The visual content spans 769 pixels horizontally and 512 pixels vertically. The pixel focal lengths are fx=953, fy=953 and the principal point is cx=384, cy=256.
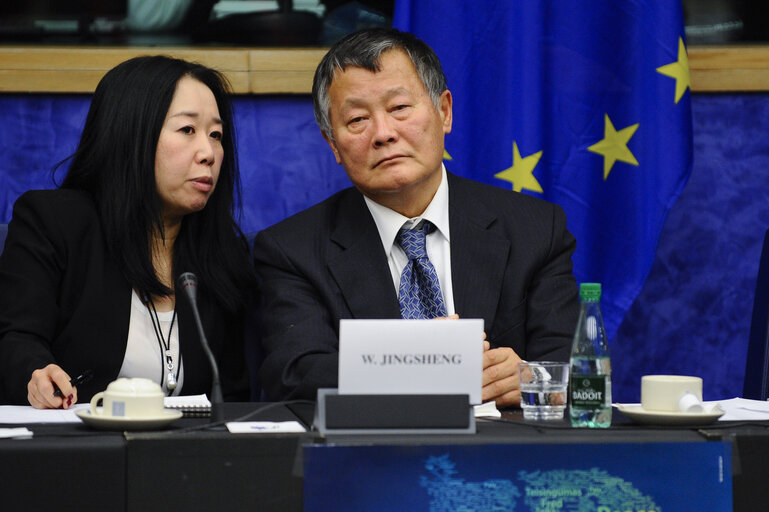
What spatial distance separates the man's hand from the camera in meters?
1.63

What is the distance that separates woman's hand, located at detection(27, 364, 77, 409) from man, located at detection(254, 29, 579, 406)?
1.40ft

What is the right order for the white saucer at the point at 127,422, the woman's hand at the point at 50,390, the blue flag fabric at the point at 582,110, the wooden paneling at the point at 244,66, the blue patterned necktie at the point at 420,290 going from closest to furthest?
the white saucer at the point at 127,422 → the woman's hand at the point at 50,390 → the blue patterned necktie at the point at 420,290 → the blue flag fabric at the point at 582,110 → the wooden paneling at the point at 244,66

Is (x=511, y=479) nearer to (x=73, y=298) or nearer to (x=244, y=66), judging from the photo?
(x=73, y=298)

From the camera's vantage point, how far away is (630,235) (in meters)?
2.45

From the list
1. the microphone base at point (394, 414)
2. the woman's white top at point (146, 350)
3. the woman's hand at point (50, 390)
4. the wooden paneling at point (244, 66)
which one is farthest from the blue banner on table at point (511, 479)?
the wooden paneling at point (244, 66)

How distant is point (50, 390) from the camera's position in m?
1.60

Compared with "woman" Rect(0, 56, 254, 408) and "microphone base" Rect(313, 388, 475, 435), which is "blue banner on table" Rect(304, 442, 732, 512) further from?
"woman" Rect(0, 56, 254, 408)

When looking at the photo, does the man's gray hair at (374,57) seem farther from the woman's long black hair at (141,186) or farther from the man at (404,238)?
the woman's long black hair at (141,186)

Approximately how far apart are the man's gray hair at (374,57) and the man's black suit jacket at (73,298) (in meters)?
0.57

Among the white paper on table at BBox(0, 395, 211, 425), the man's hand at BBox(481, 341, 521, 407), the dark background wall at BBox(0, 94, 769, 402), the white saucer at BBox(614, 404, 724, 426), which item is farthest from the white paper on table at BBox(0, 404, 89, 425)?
the dark background wall at BBox(0, 94, 769, 402)

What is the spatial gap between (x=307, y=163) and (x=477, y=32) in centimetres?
62

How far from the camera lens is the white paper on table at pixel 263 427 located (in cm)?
120

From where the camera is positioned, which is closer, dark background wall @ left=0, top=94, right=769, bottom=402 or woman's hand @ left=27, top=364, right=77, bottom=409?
woman's hand @ left=27, top=364, right=77, bottom=409

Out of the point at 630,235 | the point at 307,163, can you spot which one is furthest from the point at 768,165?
the point at 307,163
